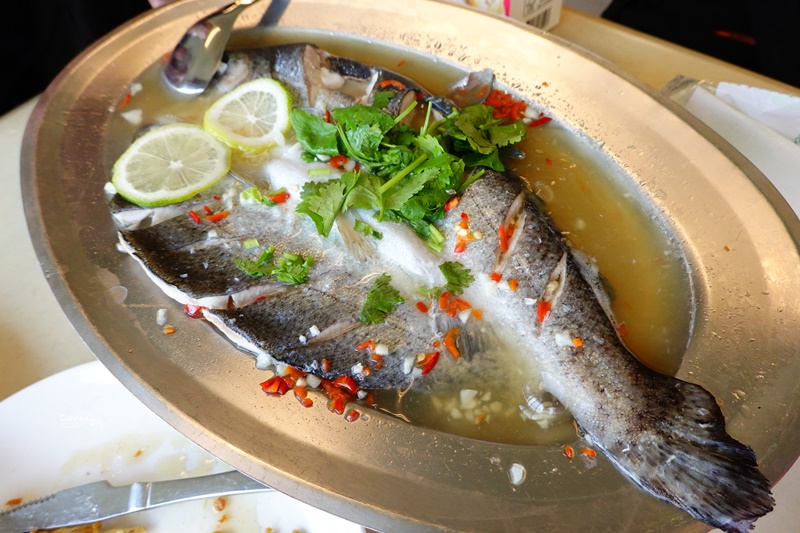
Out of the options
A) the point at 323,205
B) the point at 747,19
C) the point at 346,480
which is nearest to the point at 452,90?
the point at 323,205

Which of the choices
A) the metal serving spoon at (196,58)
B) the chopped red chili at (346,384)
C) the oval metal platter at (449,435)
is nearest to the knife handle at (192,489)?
the oval metal platter at (449,435)

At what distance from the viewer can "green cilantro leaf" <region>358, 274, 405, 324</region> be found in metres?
1.43

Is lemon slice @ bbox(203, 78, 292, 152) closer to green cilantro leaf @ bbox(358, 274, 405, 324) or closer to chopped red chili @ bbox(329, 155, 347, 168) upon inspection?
chopped red chili @ bbox(329, 155, 347, 168)

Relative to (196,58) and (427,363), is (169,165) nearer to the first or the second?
(196,58)

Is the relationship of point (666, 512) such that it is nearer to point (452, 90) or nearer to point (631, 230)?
point (631, 230)

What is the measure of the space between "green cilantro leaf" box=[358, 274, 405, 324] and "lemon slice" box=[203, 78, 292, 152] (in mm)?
691

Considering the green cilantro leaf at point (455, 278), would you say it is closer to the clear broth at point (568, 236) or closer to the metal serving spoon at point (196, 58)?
the clear broth at point (568, 236)

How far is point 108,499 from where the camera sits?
1318mm

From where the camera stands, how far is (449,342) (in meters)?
1.41

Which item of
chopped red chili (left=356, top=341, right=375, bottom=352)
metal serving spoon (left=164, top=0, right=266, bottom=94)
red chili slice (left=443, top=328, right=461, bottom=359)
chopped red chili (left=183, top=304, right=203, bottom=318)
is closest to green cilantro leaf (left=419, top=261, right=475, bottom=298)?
red chili slice (left=443, top=328, right=461, bottom=359)

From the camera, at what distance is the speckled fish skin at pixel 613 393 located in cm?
110

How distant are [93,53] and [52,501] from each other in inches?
60.0

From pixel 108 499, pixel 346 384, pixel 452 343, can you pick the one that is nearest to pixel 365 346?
pixel 346 384

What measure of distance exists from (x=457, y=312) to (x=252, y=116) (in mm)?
1009
